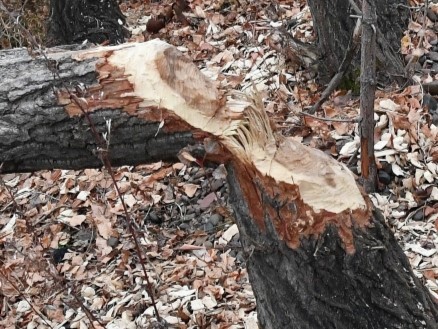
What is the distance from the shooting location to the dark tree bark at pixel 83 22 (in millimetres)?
5262

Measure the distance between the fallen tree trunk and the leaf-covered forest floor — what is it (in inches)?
15.5

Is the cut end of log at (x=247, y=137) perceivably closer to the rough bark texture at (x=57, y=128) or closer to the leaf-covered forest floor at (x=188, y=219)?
the rough bark texture at (x=57, y=128)

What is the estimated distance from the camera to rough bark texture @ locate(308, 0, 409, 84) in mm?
3852

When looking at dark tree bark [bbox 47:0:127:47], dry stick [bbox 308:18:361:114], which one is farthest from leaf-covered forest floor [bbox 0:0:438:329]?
dark tree bark [bbox 47:0:127:47]

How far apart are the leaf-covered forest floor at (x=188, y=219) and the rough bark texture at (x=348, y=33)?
102 mm

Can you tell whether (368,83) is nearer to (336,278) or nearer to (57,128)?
(336,278)


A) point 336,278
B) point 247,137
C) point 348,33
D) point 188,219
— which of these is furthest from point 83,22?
point 336,278

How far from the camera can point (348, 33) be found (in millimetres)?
3965

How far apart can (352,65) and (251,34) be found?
1176mm

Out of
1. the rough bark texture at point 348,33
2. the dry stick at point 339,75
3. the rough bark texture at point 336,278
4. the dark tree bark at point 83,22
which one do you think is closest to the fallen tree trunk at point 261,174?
the rough bark texture at point 336,278

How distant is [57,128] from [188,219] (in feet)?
4.51

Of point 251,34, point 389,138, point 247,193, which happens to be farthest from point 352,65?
point 247,193

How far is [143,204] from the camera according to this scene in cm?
375

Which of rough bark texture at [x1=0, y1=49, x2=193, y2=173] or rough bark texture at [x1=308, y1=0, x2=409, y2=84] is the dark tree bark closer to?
rough bark texture at [x1=308, y1=0, x2=409, y2=84]
